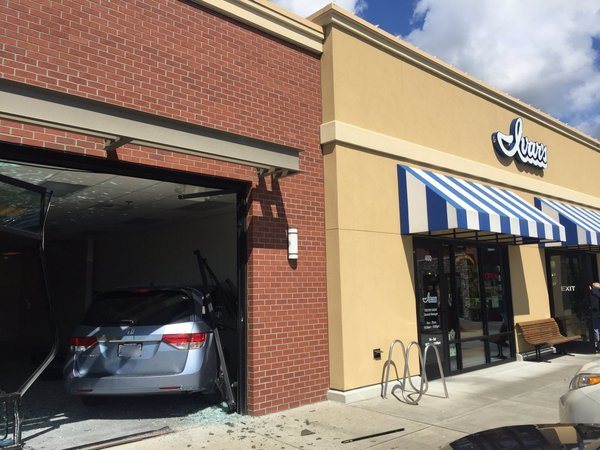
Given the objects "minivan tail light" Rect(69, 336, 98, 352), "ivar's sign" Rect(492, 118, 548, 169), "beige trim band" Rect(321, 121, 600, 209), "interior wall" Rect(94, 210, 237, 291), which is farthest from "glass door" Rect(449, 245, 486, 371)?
"minivan tail light" Rect(69, 336, 98, 352)

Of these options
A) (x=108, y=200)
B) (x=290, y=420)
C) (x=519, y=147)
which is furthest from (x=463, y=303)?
(x=108, y=200)

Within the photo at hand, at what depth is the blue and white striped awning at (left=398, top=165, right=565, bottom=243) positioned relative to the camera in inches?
322

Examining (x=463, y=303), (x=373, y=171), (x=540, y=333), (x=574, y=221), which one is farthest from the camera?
(x=574, y=221)

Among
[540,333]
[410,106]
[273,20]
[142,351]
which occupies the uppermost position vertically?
[273,20]

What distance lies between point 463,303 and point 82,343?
6.99m

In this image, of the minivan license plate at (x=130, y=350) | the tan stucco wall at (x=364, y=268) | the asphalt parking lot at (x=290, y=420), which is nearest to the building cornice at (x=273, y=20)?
the tan stucco wall at (x=364, y=268)

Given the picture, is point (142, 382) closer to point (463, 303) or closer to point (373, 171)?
point (373, 171)

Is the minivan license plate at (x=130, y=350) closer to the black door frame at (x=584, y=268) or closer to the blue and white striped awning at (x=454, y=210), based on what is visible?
the blue and white striped awning at (x=454, y=210)

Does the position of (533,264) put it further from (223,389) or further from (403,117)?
(223,389)

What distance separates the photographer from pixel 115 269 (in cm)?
1466

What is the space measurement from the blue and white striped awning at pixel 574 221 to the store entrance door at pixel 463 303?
202 centimetres

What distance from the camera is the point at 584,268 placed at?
14344 millimetres

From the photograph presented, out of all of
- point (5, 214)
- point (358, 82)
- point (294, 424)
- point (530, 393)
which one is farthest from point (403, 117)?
point (5, 214)

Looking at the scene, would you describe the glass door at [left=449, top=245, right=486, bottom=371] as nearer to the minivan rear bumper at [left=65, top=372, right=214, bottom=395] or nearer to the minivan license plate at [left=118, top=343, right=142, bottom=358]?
the minivan rear bumper at [left=65, top=372, right=214, bottom=395]
